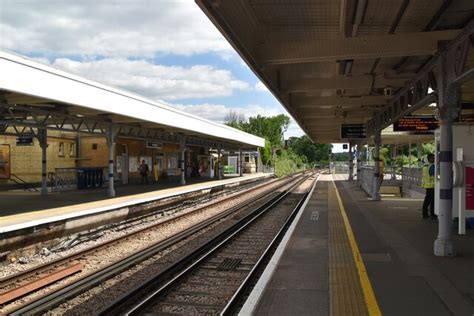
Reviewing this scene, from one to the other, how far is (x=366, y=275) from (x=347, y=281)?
17.2 inches

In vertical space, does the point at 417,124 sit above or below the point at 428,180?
above

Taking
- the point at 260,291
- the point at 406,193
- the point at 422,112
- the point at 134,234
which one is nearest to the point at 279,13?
the point at 260,291

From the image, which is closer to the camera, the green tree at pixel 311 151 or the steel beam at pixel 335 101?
the steel beam at pixel 335 101

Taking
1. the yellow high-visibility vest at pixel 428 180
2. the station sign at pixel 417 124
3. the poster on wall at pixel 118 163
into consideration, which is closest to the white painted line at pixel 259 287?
the yellow high-visibility vest at pixel 428 180

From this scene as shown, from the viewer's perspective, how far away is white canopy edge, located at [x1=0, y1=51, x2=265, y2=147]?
12.0 meters

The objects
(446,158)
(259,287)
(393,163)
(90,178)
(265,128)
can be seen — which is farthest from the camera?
(265,128)

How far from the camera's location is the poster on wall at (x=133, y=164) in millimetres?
30453

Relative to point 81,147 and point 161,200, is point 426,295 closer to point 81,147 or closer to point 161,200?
point 161,200

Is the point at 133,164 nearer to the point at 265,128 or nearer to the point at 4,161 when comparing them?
the point at 4,161

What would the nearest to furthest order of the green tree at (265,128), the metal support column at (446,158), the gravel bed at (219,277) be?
the gravel bed at (219,277), the metal support column at (446,158), the green tree at (265,128)

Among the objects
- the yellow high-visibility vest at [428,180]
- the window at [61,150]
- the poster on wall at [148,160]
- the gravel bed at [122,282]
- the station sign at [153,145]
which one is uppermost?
the station sign at [153,145]

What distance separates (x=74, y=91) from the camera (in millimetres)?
14812

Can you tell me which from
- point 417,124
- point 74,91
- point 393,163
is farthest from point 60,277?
point 393,163

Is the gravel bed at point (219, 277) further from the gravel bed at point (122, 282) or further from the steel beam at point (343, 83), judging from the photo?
the steel beam at point (343, 83)
